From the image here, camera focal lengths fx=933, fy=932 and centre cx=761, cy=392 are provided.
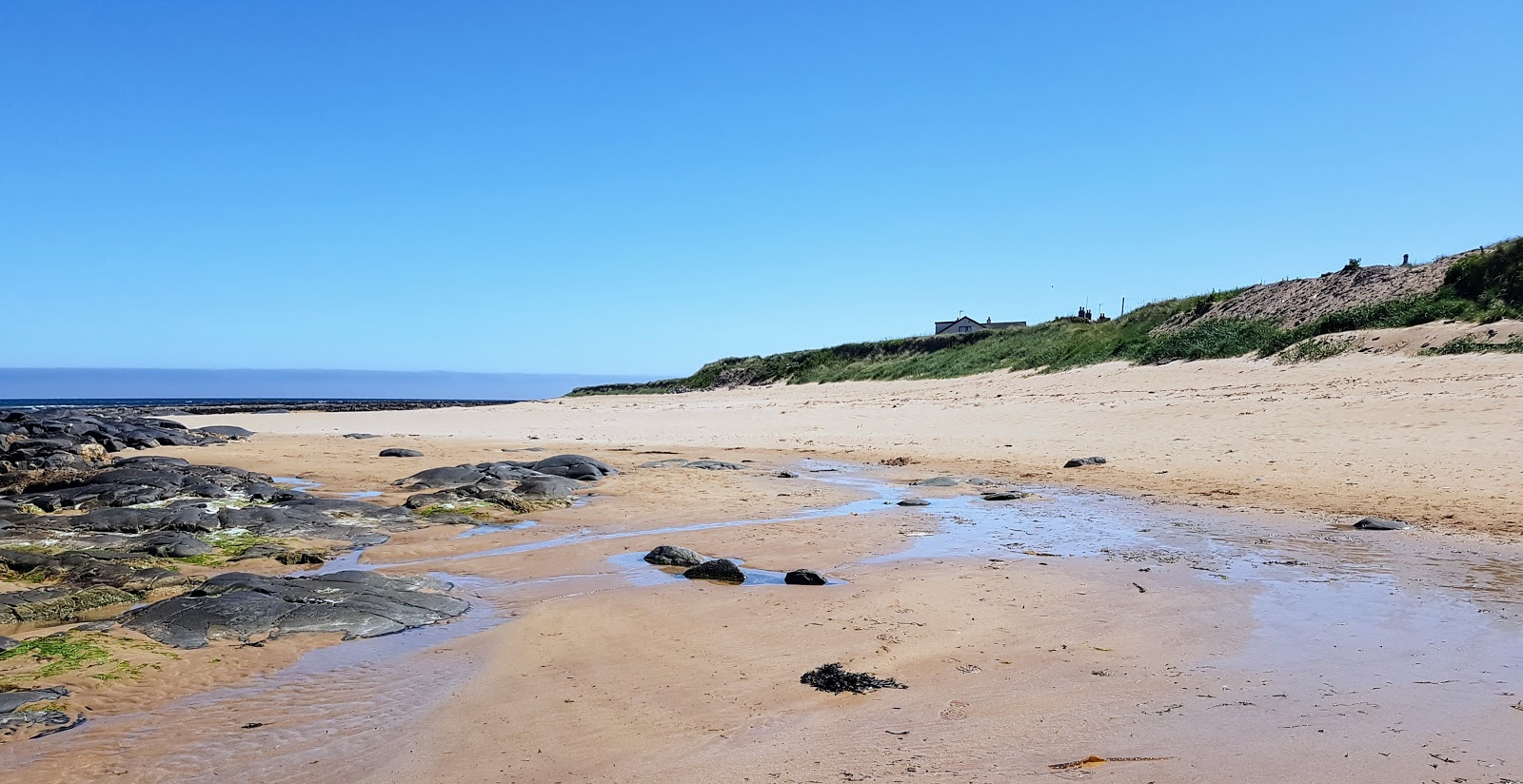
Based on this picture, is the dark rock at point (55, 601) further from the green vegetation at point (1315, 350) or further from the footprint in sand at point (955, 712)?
the green vegetation at point (1315, 350)

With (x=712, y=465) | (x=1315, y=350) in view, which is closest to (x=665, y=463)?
(x=712, y=465)

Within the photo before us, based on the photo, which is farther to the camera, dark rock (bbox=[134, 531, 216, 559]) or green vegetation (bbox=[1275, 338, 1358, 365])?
green vegetation (bbox=[1275, 338, 1358, 365])

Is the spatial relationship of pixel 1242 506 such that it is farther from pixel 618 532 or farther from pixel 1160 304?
pixel 1160 304

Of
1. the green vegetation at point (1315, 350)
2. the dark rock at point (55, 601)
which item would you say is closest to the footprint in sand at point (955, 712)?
the dark rock at point (55, 601)

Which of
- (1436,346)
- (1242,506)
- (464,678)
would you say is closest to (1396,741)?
(464,678)

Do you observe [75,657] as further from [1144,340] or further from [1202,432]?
[1144,340]

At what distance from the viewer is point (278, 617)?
678 centimetres

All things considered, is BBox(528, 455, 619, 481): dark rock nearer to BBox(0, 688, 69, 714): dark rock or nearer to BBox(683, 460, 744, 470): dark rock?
BBox(683, 460, 744, 470): dark rock

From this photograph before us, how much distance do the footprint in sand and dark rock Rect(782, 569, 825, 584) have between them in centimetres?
314

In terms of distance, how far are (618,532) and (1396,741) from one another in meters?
8.53

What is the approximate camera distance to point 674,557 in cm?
904

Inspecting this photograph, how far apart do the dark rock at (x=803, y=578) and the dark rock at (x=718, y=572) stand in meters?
0.45

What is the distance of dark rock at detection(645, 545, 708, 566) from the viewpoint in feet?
29.3

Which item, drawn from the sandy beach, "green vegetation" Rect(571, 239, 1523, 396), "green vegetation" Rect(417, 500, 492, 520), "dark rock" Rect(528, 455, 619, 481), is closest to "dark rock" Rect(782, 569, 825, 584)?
the sandy beach
